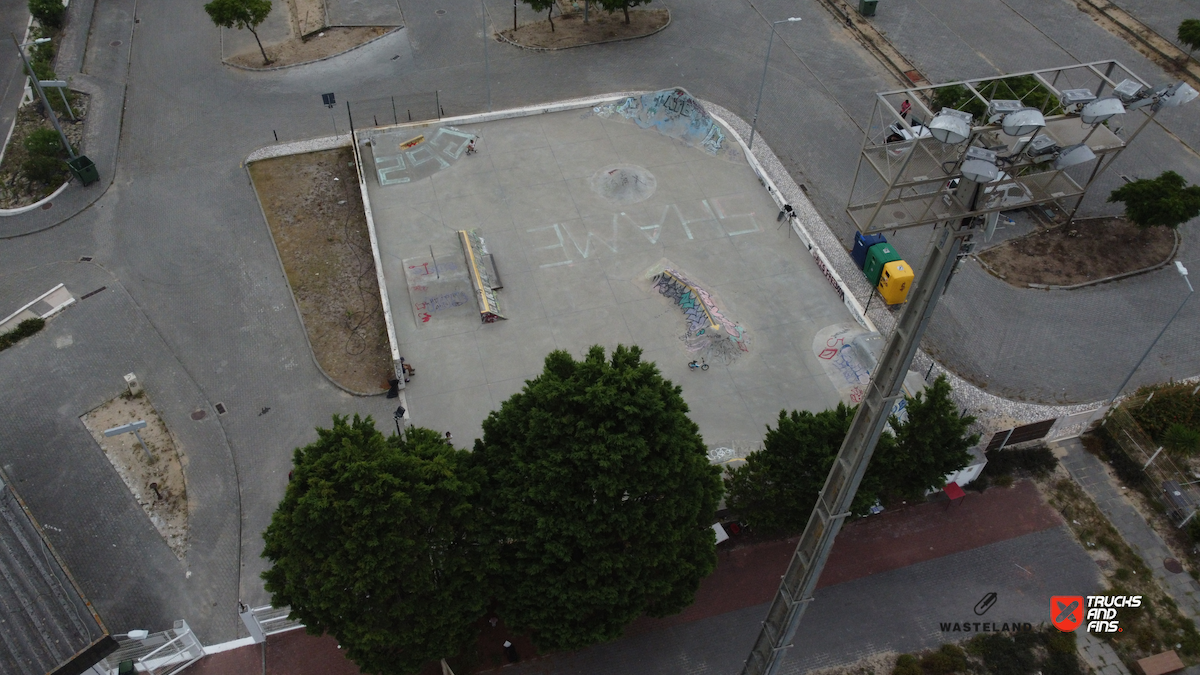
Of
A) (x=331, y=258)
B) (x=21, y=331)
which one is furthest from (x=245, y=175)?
(x=21, y=331)

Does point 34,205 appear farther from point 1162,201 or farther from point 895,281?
point 1162,201

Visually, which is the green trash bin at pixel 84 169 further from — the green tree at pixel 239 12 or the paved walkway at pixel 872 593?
the paved walkway at pixel 872 593

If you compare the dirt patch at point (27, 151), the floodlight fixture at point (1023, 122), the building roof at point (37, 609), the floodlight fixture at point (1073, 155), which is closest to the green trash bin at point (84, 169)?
the dirt patch at point (27, 151)

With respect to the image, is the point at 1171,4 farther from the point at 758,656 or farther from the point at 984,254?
the point at 758,656

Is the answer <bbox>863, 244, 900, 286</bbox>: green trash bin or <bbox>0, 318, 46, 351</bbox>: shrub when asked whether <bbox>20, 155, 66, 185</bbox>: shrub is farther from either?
<bbox>863, 244, 900, 286</bbox>: green trash bin

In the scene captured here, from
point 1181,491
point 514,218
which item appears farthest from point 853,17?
point 1181,491

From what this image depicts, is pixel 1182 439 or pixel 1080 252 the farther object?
pixel 1080 252

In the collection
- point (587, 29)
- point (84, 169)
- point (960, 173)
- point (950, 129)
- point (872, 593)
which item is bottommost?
point (872, 593)
